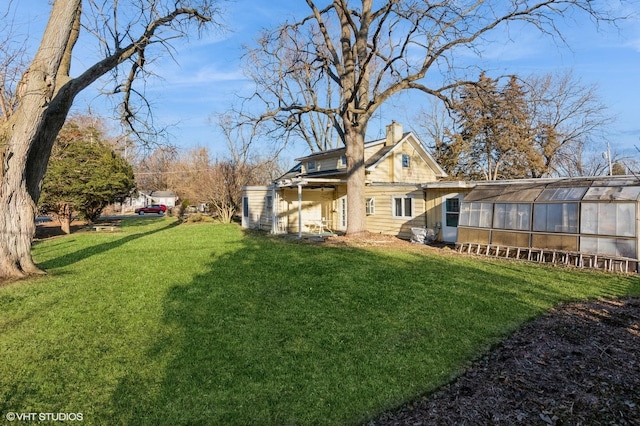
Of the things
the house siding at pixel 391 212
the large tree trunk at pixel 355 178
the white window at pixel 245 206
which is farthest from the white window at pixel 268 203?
the large tree trunk at pixel 355 178

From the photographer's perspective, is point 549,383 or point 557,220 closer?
point 549,383

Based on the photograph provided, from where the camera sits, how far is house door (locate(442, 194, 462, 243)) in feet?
47.3

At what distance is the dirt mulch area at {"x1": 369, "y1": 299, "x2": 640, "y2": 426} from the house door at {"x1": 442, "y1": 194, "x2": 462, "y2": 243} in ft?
29.7

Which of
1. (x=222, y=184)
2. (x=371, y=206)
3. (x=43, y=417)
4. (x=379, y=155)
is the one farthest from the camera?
(x=222, y=184)

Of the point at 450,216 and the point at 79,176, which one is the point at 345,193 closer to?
the point at 450,216

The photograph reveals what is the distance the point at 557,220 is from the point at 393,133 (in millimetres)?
12049

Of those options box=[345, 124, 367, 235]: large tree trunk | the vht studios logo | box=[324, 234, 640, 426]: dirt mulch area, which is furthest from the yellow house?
the vht studios logo

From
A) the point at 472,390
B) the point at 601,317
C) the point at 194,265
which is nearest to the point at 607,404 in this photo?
the point at 472,390

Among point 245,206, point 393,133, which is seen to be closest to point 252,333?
point 245,206

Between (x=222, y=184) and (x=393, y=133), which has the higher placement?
(x=393, y=133)

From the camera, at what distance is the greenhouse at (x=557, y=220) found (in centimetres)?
952

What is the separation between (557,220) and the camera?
1076 centimetres

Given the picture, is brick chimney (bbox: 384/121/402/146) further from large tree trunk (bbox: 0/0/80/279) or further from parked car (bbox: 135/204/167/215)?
parked car (bbox: 135/204/167/215)

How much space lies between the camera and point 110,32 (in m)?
8.11
